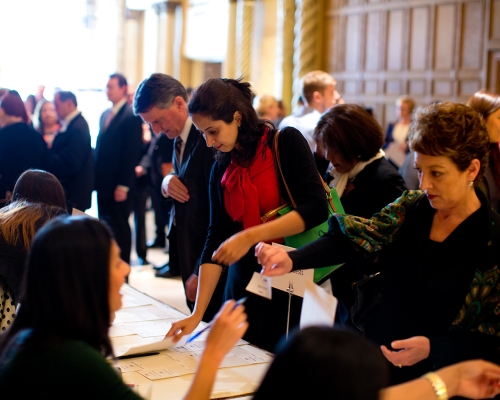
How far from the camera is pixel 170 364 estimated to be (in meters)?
2.17

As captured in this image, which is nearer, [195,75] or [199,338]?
[199,338]

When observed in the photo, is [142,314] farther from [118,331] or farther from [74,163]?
[74,163]

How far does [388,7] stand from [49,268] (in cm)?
767

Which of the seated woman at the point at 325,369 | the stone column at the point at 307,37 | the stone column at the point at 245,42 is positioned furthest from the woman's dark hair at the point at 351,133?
the stone column at the point at 245,42

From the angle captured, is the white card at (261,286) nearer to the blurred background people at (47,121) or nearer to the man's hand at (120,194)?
the man's hand at (120,194)

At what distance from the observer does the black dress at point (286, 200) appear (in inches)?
96.0

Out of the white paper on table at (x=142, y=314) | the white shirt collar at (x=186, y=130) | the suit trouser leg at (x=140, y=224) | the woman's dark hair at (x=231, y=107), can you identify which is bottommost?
the suit trouser leg at (x=140, y=224)

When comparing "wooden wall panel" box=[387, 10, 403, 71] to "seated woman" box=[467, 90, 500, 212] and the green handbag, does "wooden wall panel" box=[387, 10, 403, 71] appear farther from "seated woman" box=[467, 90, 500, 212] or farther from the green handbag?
the green handbag

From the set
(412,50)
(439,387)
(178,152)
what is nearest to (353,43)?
(412,50)

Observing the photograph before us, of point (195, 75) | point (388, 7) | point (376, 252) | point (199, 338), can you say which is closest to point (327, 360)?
point (376, 252)

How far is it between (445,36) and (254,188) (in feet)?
19.3

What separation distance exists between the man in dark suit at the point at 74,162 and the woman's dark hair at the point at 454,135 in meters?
3.76

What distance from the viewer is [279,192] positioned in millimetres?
2523

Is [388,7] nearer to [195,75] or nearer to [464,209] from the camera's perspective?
[195,75]
